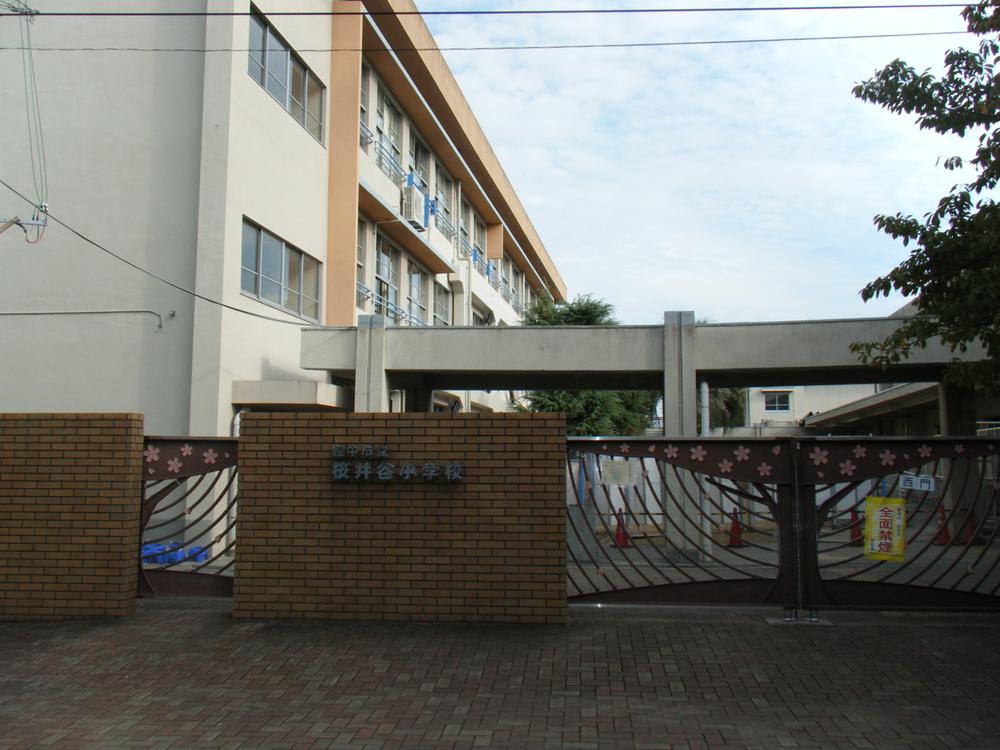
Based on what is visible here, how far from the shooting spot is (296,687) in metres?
5.95

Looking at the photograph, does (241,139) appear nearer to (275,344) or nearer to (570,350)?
(275,344)

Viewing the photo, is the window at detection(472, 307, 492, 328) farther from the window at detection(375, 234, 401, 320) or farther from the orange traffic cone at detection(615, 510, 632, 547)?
the orange traffic cone at detection(615, 510, 632, 547)

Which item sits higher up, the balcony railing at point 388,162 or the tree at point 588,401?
the balcony railing at point 388,162

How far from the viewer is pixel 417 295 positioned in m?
28.5

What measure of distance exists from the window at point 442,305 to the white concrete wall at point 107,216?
1506 cm

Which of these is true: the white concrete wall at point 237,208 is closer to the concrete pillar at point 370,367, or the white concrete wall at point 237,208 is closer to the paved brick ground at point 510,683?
the concrete pillar at point 370,367

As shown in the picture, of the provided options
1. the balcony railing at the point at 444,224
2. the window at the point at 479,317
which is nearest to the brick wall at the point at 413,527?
the balcony railing at the point at 444,224

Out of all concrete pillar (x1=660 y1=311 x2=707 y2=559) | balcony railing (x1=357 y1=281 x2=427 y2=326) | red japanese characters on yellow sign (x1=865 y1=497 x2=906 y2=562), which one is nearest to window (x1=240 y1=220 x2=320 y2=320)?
balcony railing (x1=357 y1=281 x2=427 y2=326)

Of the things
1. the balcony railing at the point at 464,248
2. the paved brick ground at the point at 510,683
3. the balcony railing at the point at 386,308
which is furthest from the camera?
the balcony railing at the point at 464,248

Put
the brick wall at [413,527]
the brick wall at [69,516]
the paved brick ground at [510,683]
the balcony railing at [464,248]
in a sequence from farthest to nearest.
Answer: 1. the balcony railing at [464,248]
2. the brick wall at [69,516]
3. the brick wall at [413,527]
4. the paved brick ground at [510,683]

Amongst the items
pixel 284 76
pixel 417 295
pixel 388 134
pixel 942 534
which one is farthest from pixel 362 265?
pixel 942 534

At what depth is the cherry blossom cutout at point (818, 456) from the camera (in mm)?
7645

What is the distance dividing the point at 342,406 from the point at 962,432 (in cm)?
A: 1280

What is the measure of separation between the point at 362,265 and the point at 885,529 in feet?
56.8
